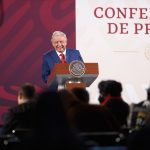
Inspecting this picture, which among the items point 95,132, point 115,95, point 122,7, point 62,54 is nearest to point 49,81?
point 62,54

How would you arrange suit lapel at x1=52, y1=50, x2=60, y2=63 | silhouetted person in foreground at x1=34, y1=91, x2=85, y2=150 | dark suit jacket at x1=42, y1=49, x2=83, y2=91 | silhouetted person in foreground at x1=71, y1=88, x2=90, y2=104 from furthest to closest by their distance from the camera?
suit lapel at x1=52, y1=50, x2=60, y2=63 < dark suit jacket at x1=42, y1=49, x2=83, y2=91 < silhouetted person in foreground at x1=71, y1=88, x2=90, y2=104 < silhouetted person in foreground at x1=34, y1=91, x2=85, y2=150

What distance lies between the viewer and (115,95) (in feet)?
24.6

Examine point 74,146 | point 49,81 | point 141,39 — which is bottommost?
point 74,146

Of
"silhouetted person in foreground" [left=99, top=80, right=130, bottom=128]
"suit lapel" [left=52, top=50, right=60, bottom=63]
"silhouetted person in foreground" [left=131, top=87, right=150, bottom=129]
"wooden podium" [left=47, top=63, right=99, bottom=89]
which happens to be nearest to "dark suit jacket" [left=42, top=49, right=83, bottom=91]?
"suit lapel" [left=52, top=50, right=60, bottom=63]

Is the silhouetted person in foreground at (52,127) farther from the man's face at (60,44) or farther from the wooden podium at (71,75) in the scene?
the man's face at (60,44)

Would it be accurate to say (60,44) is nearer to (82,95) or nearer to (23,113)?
(82,95)

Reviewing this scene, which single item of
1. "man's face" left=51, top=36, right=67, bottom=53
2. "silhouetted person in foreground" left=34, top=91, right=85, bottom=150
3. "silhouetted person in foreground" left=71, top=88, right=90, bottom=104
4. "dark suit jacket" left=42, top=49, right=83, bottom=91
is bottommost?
"silhouetted person in foreground" left=34, top=91, right=85, bottom=150

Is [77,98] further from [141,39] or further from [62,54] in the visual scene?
[141,39]

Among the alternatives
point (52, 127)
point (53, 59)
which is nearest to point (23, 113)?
point (52, 127)

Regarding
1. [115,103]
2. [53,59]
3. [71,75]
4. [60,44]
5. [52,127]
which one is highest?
[60,44]

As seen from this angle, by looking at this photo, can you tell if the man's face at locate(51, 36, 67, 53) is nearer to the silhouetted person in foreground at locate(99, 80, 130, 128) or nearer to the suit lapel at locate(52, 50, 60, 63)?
the suit lapel at locate(52, 50, 60, 63)

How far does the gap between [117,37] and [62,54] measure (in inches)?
89.3

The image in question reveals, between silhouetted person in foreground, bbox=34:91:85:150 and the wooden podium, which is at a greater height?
the wooden podium

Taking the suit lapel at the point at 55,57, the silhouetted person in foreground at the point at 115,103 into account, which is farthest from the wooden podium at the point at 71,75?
the suit lapel at the point at 55,57
